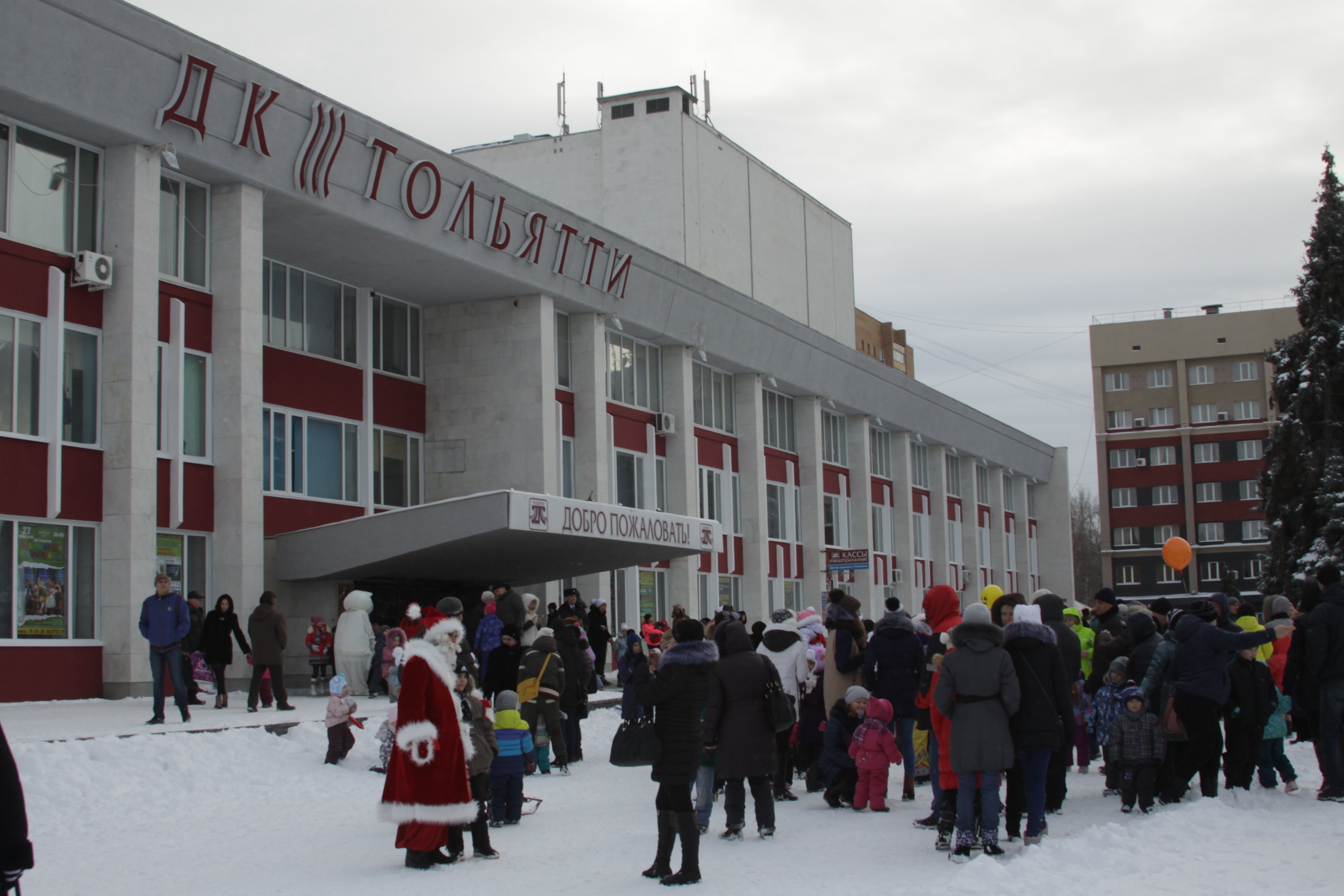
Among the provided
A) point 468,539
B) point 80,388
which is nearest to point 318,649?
point 468,539

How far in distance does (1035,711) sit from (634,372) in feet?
87.3

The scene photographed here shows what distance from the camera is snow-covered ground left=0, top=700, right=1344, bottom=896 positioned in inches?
329

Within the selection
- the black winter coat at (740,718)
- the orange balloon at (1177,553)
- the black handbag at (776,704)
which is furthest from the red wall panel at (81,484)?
the orange balloon at (1177,553)

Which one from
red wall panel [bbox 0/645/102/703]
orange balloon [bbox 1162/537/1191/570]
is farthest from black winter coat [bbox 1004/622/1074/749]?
orange balloon [bbox 1162/537/1191/570]

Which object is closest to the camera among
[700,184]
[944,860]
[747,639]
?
[944,860]

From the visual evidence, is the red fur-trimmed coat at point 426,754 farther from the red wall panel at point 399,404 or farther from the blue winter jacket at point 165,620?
the red wall panel at point 399,404

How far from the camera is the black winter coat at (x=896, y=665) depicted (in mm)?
11969

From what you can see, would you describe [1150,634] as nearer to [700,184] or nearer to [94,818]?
[94,818]

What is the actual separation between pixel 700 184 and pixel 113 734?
120ft

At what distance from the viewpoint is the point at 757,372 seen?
135 ft

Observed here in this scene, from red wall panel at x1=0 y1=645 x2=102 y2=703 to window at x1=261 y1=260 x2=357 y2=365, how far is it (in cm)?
756

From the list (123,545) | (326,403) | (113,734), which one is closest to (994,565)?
(326,403)

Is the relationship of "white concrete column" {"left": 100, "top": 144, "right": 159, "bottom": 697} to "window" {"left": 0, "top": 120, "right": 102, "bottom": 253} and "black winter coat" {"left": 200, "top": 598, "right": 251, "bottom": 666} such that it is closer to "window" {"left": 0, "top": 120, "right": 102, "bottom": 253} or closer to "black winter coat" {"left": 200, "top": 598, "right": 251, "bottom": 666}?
"window" {"left": 0, "top": 120, "right": 102, "bottom": 253}

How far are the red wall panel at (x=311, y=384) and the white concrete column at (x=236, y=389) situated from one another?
6.21ft
